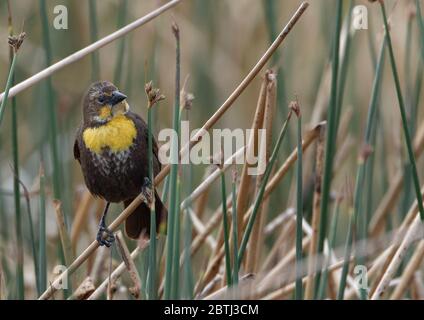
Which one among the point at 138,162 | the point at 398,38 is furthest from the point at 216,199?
the point at 138,162

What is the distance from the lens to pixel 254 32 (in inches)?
189

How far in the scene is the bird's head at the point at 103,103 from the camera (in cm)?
282

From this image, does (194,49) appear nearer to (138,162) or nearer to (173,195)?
(138,162)

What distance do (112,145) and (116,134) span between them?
41 millimetres

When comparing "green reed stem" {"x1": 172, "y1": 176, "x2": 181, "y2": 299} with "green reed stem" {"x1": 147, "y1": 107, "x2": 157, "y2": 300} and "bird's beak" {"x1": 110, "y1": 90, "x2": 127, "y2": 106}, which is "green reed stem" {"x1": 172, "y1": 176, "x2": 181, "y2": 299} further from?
"bird's beak" {"x1": 110, "y1": 90, "x2": 127, "y2": 106}

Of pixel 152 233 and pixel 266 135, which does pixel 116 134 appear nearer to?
pixel 266 135

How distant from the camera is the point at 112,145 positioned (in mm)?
2855

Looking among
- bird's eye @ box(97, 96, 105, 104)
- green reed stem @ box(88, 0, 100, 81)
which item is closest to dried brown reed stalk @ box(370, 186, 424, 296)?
bird's eye @ box(97, 96, 105, 104)

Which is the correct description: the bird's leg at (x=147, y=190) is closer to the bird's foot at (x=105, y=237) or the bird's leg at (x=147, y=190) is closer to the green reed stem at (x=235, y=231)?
the bird's foot at (x=105, y=237)

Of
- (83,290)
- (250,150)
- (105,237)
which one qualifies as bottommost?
(83,290)

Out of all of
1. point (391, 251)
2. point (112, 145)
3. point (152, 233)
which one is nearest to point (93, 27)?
point (112, 145)

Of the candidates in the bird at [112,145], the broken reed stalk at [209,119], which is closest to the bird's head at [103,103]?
the bird at [112,145]

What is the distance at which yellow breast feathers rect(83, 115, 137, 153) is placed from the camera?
2844 mm

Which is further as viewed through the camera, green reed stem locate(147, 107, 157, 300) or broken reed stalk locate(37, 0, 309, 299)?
broken reed stalk locate(37, 0, 309, 299)
